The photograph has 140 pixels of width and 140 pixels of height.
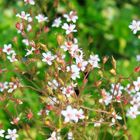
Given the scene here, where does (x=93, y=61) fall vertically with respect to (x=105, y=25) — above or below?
below

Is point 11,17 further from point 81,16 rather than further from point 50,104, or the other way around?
point 50,104

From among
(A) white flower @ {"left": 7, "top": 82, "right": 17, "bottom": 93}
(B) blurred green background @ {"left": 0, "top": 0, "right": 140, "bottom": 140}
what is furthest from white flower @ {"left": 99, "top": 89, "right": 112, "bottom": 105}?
(B) blurred green background @ {"left": 0, "top": 0, "right": 140, "bottom": 140}

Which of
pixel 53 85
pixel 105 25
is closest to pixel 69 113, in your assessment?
pixel 53 85

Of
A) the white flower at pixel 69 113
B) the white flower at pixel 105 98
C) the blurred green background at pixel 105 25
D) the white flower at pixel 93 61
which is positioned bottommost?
the white flower at pixel 69 113

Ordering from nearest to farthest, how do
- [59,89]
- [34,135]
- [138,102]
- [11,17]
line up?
[59,89] → [138,102] → [34,135] → [11,17]

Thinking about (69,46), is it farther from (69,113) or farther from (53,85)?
(69,113)

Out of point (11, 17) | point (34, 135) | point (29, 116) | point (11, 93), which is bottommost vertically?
point (29, 116)

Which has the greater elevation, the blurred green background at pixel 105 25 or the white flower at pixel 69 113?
the blurred green background at pixel 105 25

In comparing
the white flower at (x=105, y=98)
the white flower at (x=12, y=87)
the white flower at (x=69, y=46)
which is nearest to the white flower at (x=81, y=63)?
the white flower at (x=69, y=46)

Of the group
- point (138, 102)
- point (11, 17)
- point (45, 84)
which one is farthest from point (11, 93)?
point (11, 17)

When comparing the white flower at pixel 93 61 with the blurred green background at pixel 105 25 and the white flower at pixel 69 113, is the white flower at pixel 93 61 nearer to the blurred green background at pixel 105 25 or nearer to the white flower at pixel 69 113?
the white flower at pixel 69 113

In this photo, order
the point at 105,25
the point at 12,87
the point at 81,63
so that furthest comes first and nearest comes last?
1. the point at 105,25
2. the point at 12,87
3. the point at 81,63
